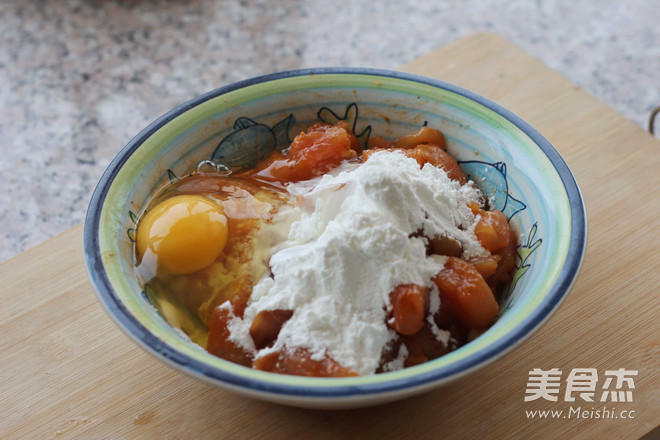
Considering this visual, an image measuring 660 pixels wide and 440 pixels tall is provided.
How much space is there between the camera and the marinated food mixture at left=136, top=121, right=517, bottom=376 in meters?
1.42

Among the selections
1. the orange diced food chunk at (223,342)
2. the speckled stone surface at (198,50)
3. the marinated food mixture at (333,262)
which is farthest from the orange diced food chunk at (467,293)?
the speckled stone surface at (198,50)

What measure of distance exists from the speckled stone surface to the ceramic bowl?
124 centimetres

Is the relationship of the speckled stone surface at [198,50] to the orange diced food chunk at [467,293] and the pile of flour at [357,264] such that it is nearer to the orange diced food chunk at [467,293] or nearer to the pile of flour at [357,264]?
the pile of flour at [357,264]

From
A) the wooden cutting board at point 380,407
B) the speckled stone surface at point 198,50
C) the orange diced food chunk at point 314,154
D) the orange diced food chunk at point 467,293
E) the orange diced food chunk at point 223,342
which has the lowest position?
the speckled stone surface at point 198,50

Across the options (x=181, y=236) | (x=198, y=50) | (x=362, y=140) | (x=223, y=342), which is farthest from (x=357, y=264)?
(x=198, y=50)

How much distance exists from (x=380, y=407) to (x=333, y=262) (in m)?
0.38

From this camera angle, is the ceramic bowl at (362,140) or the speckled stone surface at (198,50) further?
the speckled stone surface at (198,50)

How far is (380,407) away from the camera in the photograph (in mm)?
1512

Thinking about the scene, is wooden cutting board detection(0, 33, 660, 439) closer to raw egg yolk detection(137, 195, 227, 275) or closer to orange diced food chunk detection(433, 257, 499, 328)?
orange diced food chunk detection(433, 257, 499, 328)

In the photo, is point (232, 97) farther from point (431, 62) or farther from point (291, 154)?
point (431, 62)

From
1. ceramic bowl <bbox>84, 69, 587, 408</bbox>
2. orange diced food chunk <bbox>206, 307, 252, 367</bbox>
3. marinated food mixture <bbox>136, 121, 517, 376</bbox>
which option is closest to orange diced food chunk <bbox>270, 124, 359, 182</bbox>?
marinated food mixture <bbox>136, 121, 517, 376</bbox>

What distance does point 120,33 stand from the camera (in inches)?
142

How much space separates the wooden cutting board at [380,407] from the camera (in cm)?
148

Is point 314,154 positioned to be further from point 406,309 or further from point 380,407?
point 380,407
